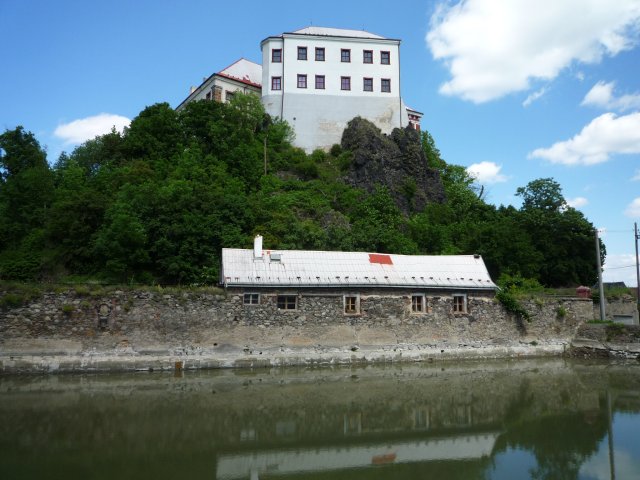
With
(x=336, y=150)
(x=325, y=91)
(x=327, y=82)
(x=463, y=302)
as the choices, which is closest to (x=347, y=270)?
(x=463, y=302)

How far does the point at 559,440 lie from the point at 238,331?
12.5 meters

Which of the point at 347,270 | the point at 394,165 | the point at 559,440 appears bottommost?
the point at 559,440

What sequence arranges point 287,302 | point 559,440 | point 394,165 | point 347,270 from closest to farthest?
point 559,440
point 287,302
point 347,270
point 394,165

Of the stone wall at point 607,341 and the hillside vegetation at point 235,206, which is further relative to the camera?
the hillside vegetation at point 235,206

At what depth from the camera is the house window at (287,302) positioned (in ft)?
68.4

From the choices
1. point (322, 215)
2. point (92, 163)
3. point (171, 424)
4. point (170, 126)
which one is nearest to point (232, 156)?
point (170, 126)

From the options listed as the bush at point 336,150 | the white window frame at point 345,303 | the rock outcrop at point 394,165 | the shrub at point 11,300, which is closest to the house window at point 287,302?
the white window frame at point 345,303

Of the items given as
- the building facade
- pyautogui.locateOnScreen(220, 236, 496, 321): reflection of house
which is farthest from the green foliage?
the building facade

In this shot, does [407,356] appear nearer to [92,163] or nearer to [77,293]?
[77,293]

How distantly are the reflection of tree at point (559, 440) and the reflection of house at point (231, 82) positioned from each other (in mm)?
39425

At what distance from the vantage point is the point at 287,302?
20906 mm

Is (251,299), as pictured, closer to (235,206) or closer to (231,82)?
(235,206)

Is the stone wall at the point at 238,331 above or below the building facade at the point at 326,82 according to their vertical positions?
below

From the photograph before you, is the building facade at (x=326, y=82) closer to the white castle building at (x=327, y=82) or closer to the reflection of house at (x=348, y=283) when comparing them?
the white castle building at (x=327, y=82)
